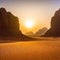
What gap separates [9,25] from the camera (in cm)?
6944

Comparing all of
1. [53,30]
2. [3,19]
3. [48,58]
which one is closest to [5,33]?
[3,19]

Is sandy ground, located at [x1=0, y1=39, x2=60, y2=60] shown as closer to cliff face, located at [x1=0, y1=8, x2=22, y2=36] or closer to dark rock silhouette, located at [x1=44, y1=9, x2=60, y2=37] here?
cliff face, located at [x1=0, y1=8, x2=22, y2=36]

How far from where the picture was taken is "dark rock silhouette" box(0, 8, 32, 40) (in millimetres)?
65713

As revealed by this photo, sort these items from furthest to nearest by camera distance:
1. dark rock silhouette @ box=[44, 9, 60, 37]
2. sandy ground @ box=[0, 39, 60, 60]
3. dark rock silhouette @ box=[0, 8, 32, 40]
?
dark rock silhouette @ box=[44, 9, 60, 37] < dark rock silhouette @ box=[0, 8, 32, 40] < sandy ground @ box=[0, 39, 60, 60]

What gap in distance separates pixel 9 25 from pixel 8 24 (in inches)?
21.0

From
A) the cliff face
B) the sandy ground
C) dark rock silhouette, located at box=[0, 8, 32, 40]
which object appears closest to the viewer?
the sandy ground

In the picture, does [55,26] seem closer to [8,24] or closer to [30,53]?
[8,24]

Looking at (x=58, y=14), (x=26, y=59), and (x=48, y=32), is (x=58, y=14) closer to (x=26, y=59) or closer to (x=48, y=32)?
(x=48, y=32)

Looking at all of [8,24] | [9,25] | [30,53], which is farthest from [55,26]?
[30,53]

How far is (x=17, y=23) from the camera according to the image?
71750 millimetres

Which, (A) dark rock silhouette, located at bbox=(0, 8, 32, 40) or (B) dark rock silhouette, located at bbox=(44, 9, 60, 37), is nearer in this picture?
(A) dark rock silhouette, located at bbox=(0, 8, 32, 40)

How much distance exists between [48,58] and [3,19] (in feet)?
186

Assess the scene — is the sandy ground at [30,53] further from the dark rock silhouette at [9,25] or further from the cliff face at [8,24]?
the cliff face at [8,24]

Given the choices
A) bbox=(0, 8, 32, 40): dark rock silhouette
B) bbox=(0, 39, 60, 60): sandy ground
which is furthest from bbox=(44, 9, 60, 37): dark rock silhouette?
bbox=(0, 39, 60, 60): sandy ground
